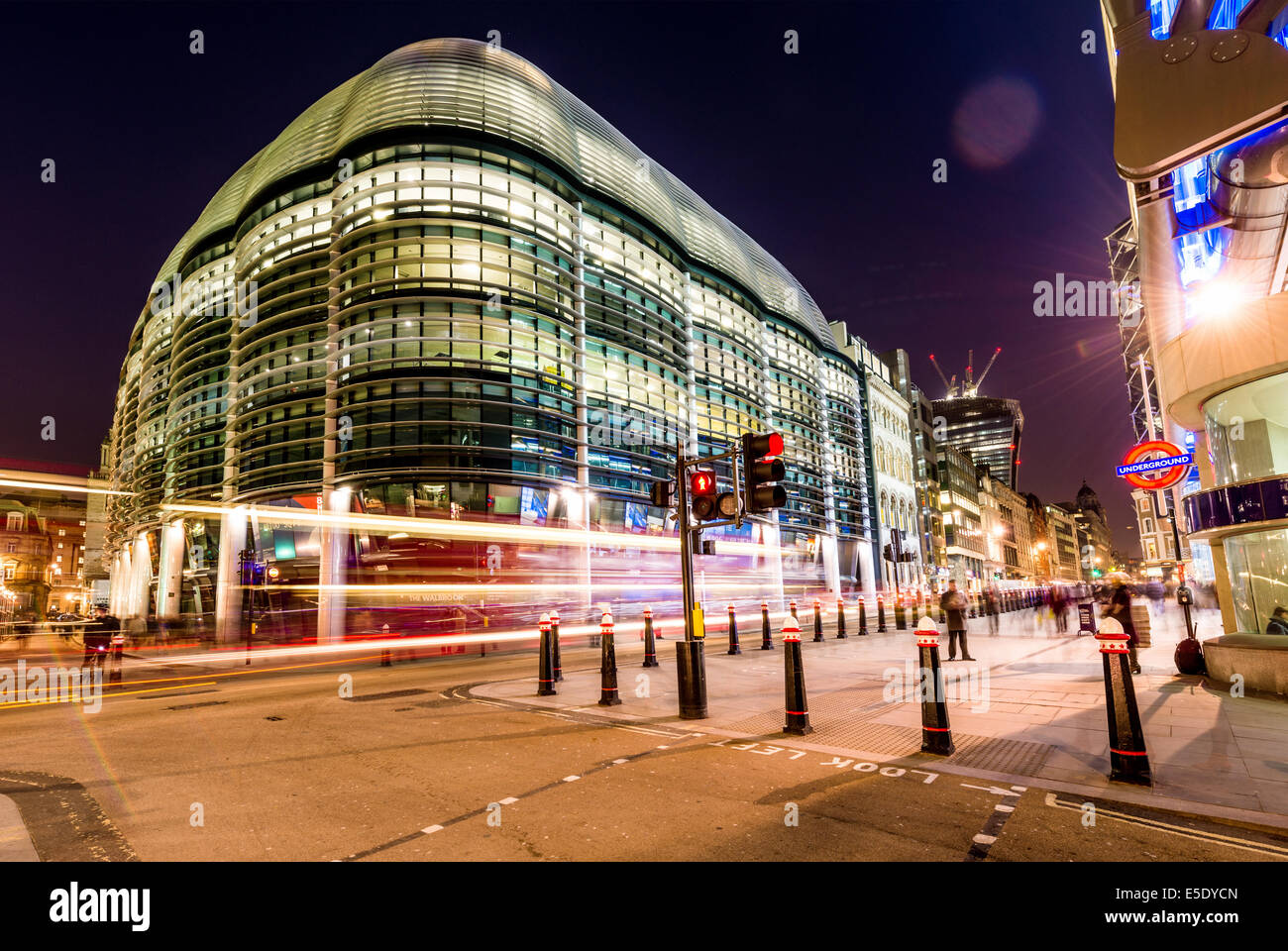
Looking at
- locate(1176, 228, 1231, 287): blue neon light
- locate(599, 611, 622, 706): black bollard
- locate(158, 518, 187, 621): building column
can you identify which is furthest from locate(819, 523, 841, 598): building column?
locate(599, 611, 622, 706): black bollard

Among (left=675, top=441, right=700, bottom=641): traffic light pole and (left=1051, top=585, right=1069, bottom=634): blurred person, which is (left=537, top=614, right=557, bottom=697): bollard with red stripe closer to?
(left=675, top=441, right=700, bottom=641): traffic light pole

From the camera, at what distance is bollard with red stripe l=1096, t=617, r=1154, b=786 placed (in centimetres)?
509

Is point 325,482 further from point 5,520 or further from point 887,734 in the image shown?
point 5,520

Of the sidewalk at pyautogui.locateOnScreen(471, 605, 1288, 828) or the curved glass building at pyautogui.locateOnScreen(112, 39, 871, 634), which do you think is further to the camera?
the curved glass building at pyautogui.locateOnScreen(112, 39, 871, 634)

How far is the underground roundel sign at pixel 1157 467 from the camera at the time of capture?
1336 cm

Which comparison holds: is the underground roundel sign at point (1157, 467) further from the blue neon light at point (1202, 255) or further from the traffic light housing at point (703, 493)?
the traffic light housing at point (703, 493)

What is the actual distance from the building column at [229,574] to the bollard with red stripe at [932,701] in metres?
38.3

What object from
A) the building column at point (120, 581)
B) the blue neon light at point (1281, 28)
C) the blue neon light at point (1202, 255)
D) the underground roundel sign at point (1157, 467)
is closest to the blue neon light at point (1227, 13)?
the blue neon light at point (1281, 28)

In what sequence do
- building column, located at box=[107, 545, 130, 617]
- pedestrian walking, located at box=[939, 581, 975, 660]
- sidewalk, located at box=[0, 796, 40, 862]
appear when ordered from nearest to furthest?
sidewalk, located at box=[0, 796, 40, 862]
pedestrian walking, located at box=[939, 581, 975, 660]
building column, located at box=[107, 545, 130, 617]

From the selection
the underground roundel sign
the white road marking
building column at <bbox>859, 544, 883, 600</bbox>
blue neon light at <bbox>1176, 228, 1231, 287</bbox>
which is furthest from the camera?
building column at <bbox>859, 544, 883, 600</bbox>

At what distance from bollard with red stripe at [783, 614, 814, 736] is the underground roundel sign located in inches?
432

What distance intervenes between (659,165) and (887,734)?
60.2 meters

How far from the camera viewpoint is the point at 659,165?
58375 millimetres
